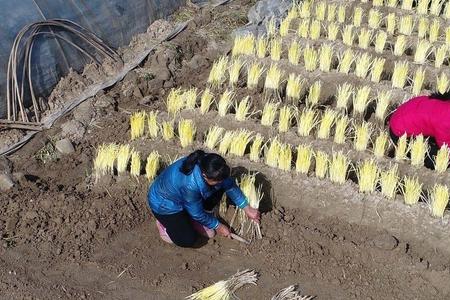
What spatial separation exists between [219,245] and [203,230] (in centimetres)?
16

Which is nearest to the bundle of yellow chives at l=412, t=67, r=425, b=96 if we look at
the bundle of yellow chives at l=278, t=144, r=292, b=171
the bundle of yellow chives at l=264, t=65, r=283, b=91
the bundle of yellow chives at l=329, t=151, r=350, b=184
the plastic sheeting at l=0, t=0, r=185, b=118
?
the bundle of yellow chives at l=264, t=65, r=283, b=91

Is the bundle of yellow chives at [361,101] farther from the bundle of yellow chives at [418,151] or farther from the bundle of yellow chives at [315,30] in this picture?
the bundle of yellow chives at [315,30]

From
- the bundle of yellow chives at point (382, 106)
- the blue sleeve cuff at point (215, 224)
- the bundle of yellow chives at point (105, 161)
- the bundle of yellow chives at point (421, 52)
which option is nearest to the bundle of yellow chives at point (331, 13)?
the bundle of yellow chives at point (421, 52)

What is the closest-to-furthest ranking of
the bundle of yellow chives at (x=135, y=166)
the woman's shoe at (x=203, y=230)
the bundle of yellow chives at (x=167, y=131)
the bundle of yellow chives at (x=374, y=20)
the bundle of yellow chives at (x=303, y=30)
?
the woman's shoe at (x=203, y=230) < the bundle of yellow chives at (x=135, y=166) < the bundle of yellow chives at (x=167, y=131) < the bundle of yellow chives at (x=303, y=30) < the bundle of yellow chives at (x=374, y=20)

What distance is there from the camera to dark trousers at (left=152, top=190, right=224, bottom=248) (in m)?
4.60

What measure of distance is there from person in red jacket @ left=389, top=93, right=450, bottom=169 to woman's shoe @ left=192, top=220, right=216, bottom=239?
177 cm

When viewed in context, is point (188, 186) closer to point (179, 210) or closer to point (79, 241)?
point (179, 210)

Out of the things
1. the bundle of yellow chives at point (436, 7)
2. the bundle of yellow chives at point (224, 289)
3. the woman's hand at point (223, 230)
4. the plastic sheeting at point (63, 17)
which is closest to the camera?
the bundle of yellow chives at point (224, 289)

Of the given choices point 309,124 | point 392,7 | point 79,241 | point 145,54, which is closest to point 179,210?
point 79,241

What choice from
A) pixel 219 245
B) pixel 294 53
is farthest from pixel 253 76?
pixel 219 245

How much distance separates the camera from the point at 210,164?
13.3ft

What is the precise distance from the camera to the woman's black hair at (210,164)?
13.3 ft

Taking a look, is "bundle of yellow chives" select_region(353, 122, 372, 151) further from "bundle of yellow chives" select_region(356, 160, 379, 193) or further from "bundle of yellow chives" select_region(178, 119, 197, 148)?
"bundle of yellow chives" select_region(178, 119, 197, 148)

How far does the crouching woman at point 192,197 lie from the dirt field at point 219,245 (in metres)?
0.17
